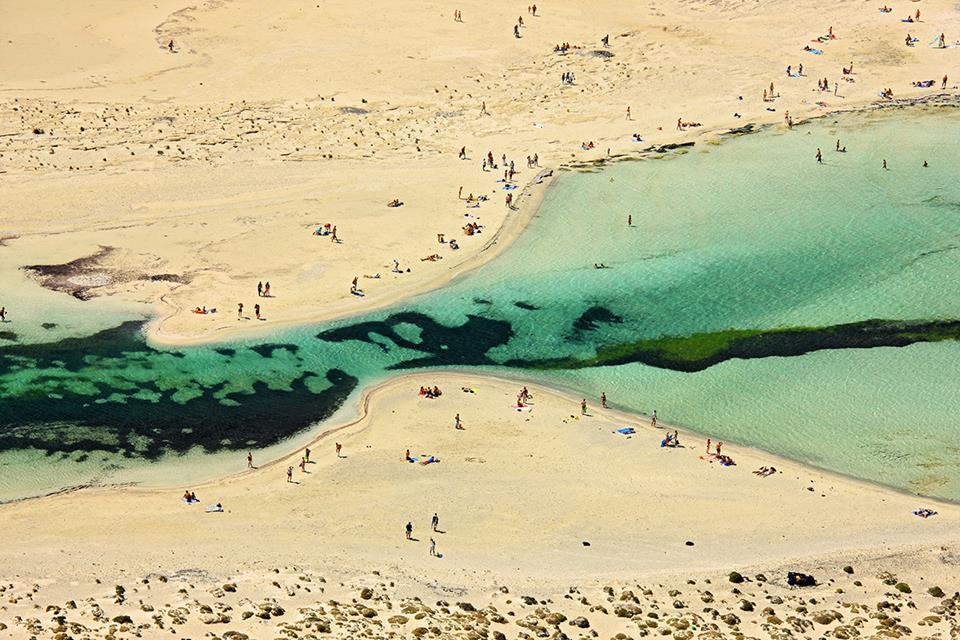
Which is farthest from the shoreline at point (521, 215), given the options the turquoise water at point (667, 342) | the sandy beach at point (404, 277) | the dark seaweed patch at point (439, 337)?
the dark seaweed patch at point (439, 337)

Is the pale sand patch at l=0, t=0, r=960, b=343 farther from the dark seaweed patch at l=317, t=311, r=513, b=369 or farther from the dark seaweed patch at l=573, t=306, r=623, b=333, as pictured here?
the dark seaweed patch at l=573, t=306, r=623, b=333

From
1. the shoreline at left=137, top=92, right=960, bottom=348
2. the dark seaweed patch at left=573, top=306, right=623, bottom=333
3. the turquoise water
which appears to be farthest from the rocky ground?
the dark seaweed patch at left=573, top=306, right=623, bottom=333

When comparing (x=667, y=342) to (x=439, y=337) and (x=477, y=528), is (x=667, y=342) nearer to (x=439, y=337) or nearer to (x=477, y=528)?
(x=439, y=337)

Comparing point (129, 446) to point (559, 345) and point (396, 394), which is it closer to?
point (396, 394)

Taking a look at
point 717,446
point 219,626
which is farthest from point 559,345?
point 219,626

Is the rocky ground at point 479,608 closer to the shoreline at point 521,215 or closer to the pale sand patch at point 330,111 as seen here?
the shoreline at point 521,215
